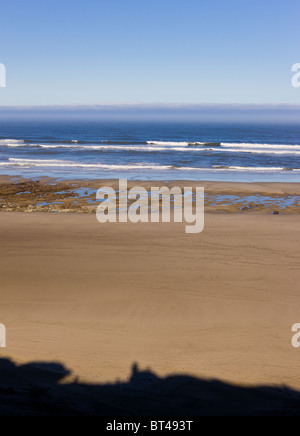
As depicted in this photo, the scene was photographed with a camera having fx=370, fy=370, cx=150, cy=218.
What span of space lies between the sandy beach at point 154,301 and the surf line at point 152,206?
3.01 feet

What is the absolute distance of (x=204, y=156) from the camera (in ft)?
103

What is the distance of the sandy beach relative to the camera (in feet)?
15.3

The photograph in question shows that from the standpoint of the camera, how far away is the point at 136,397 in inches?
154

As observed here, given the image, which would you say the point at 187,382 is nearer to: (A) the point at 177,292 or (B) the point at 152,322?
(B) the point at 152,322

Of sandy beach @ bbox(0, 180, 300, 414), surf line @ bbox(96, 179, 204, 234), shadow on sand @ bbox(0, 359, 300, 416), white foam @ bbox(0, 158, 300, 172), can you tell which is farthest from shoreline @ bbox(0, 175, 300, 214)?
shadow on sand @ bbox(0, 359, 300, 416)

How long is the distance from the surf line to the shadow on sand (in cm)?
584

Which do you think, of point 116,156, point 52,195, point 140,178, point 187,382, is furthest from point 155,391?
point 116,156

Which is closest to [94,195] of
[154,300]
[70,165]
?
[154,300]

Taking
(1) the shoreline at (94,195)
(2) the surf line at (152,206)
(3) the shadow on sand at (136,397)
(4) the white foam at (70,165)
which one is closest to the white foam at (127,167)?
(4) the white foam at (70,165)

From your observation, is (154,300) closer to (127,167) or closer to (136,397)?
(136,397)

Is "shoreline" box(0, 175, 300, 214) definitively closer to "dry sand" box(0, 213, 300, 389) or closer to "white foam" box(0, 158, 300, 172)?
"dry sand" box(0, 213, 300, 389)

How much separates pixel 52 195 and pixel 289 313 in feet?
38.6

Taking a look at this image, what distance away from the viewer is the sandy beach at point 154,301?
4.66 m

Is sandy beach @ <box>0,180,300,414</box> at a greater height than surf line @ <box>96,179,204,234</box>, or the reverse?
surf line @ <box>96,179,204,234</box>
